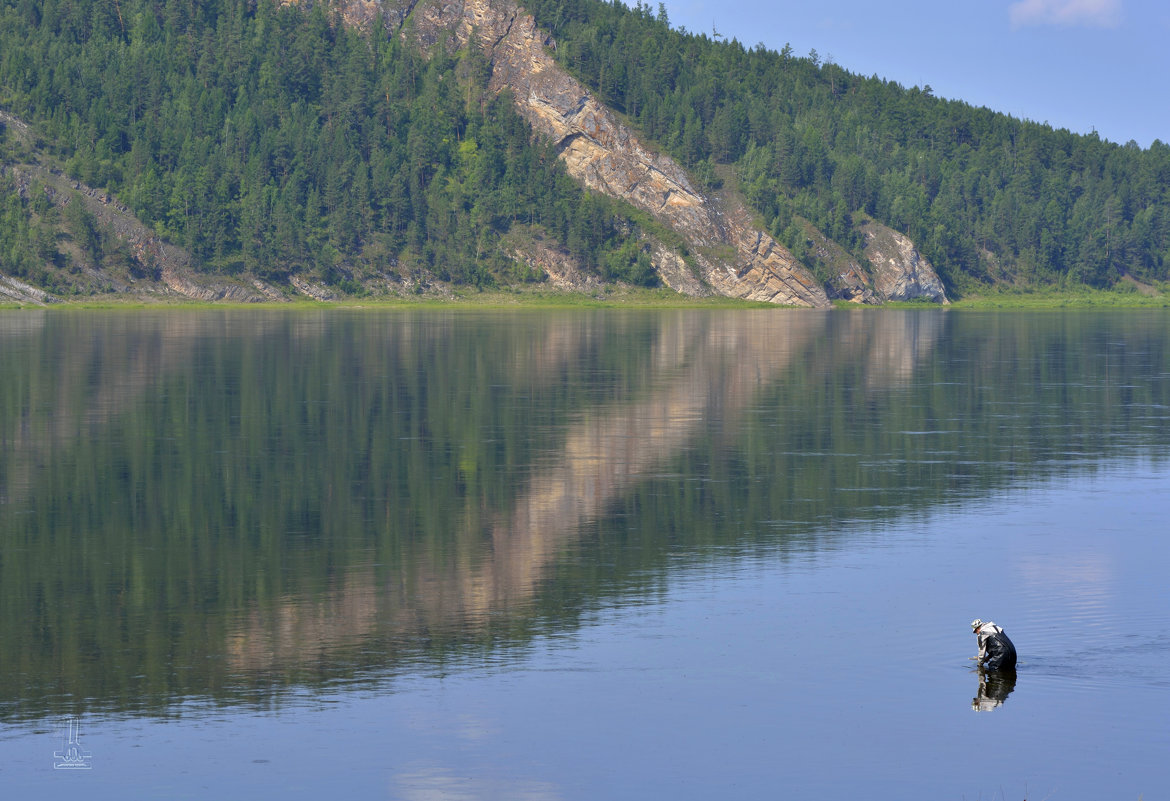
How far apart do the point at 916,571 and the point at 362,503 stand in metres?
15.8

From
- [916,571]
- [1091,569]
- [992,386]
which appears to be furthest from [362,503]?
[992,386]

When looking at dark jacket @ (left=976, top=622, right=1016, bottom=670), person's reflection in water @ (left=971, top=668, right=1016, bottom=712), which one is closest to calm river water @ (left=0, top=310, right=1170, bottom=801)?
person's reflection in water @ (left=971, top=668, right=1016, bottom=712)

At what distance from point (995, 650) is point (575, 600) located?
860 centimetres

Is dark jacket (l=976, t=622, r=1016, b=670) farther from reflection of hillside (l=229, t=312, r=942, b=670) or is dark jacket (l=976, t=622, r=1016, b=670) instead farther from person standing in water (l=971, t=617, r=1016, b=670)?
reflection of hillside (l=229, t=312, r=942, b=670)

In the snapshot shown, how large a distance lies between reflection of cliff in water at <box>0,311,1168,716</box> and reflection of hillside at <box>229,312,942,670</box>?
0.12 m

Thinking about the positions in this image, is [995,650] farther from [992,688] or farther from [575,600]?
[575,600]

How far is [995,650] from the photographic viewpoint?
2362 cm

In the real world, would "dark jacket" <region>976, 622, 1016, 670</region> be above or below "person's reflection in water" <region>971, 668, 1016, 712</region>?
above

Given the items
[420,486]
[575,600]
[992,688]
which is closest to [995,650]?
[992,688]

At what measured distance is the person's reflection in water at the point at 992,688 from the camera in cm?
2233

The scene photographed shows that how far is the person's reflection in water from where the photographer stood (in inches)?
879

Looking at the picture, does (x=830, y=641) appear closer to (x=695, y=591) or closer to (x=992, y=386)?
(x=695, y=591)

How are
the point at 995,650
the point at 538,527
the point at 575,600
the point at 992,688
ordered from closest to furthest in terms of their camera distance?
the point at 992,688, the point at 995,650, the point at 575,600, the point at 538,527

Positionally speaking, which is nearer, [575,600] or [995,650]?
[995,650]
